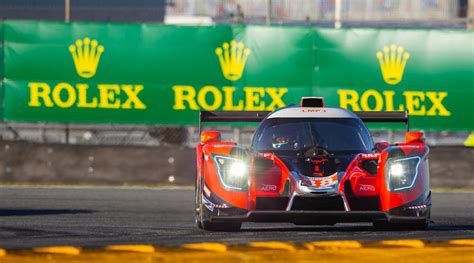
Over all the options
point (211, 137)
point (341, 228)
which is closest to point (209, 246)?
point (211, 137)

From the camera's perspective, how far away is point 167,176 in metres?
21.9

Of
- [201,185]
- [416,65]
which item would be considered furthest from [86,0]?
[201,185]

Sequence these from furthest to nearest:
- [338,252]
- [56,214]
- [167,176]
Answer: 1. [167,176]
2. [56,214]
3. [338,252]

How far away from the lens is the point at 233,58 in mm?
22172

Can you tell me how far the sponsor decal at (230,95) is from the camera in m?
22.0

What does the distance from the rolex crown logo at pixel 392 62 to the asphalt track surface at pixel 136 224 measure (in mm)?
2709

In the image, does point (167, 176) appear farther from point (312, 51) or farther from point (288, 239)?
point (288, 239)

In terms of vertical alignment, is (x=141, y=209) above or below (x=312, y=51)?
below

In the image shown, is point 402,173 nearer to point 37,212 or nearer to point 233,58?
point 37,212

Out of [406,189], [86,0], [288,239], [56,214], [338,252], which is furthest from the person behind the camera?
[86,0]

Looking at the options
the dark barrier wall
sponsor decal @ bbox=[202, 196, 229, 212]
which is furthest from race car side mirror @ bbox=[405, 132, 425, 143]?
the dark barrier wall

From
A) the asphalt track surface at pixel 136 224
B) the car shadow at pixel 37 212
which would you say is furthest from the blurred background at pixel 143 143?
the car shadow at pixel 37 212

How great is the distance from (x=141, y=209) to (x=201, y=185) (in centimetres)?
385

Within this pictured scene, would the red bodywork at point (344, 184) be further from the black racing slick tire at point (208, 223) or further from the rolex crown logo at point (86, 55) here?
the rolex crown logo at point (86, 55)
